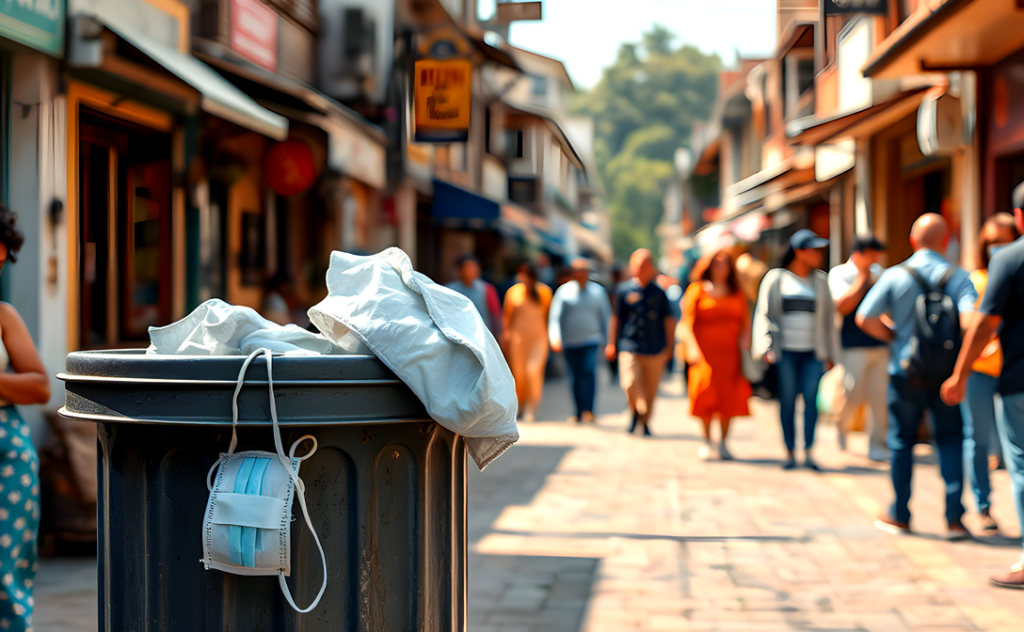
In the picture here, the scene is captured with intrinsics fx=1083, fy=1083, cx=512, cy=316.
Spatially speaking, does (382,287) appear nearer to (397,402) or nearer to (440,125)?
(397,402)

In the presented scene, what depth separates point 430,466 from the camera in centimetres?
270

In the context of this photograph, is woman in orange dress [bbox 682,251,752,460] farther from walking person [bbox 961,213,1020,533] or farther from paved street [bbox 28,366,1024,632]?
walking person [bbox 961,213,1020,533]

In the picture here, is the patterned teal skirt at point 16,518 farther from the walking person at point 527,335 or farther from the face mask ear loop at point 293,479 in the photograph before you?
the walking person at point 527,335

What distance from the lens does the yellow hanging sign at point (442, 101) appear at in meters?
6.27

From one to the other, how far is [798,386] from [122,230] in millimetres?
5255

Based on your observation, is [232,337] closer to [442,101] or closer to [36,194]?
[442,101]

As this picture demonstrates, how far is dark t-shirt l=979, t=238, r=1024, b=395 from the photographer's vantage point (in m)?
4.94

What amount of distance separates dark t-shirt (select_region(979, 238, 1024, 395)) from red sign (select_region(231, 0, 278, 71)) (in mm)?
6408

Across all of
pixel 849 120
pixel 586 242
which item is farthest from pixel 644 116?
pixel 849 120

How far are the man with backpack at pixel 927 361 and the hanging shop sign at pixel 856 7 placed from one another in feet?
4.42

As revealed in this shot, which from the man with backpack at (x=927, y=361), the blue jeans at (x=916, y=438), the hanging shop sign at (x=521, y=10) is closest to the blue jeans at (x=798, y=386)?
the man with backpack at (x=927, y=361)

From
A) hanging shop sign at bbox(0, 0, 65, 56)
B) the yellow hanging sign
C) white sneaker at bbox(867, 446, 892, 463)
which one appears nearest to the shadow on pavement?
the yellow hanging sign

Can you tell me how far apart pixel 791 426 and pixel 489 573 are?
4.05 m

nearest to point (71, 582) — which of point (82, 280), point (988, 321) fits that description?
point (82, 280)
